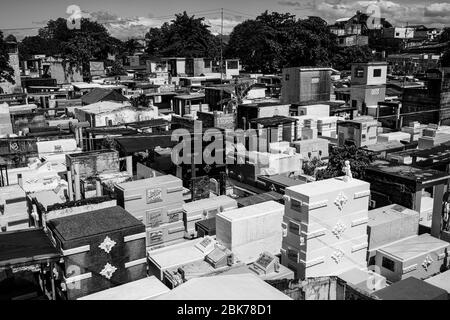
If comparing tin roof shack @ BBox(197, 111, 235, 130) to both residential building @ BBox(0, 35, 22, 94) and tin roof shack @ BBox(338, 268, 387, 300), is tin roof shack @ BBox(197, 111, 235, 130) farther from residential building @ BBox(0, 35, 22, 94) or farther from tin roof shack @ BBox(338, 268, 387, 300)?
residential building @ BBox(0, 35, 22, 94)

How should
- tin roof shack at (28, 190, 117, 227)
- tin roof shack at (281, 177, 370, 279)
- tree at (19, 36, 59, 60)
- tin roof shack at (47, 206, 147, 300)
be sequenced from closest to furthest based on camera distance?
1. tin roof shack at (47, 206, 147, 300)
2. tin roof shack at (281, 177, 370, 279)
3. tin roof shack at (28, 190, 117, 227)
4. tree at (19, 36, 59, 60)

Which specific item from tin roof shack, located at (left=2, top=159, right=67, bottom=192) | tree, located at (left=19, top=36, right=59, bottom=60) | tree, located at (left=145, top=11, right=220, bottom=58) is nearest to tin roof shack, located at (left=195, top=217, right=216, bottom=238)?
tin roof shack, located at (left=2, top=159, right=67, bottom=192)

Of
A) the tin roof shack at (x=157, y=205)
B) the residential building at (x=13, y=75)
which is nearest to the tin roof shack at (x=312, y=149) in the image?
the tin roof shack at (x=157, y=205)

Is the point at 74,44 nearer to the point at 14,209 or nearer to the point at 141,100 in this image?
the point at 141,100

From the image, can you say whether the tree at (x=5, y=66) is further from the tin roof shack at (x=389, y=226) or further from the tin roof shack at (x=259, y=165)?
the tin roof shack at (x=389, y=226)
